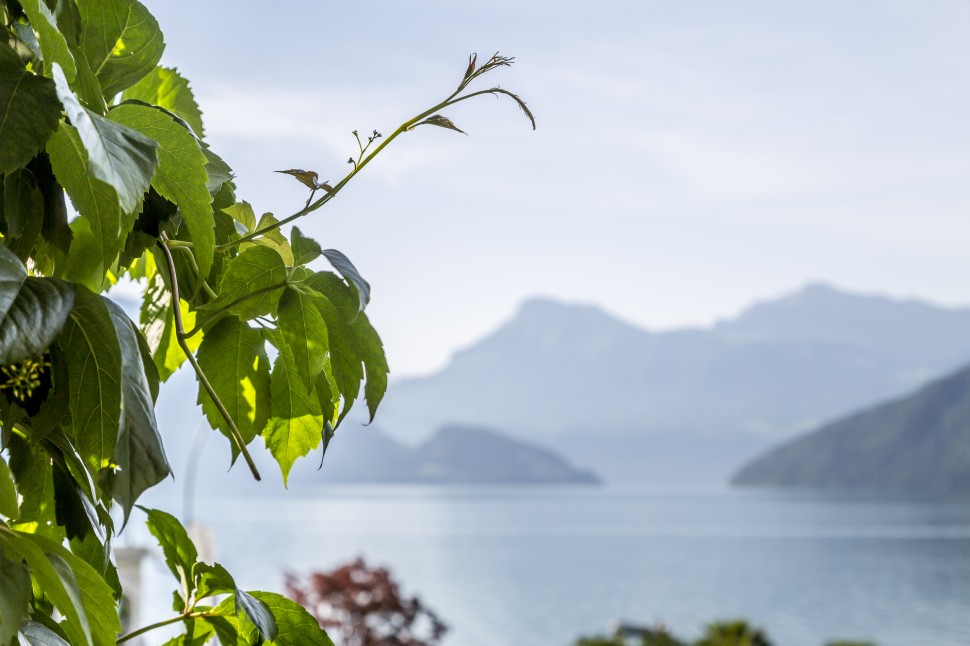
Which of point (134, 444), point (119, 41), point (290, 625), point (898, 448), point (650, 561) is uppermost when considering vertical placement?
point (898, 448)

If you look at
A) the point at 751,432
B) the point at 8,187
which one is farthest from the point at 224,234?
the point at 751,432

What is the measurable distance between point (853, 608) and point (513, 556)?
26.2 metres

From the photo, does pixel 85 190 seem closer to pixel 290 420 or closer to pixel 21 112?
pixel 21 112

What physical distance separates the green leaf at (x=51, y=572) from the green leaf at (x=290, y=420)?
10.1 inches

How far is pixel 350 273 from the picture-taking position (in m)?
0.57

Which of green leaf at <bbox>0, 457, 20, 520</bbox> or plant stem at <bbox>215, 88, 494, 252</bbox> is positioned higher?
plant stem at <bbox>215, 88, 494, 252</bbox>

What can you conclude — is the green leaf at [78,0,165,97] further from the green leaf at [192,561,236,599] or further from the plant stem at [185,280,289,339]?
the green leaf at [192,561,236,599]

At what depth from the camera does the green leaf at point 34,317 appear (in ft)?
1.30

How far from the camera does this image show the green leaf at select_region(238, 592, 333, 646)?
2.21 feet

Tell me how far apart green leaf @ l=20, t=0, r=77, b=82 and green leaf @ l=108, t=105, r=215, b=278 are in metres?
0.04

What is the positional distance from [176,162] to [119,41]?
12 centimetres

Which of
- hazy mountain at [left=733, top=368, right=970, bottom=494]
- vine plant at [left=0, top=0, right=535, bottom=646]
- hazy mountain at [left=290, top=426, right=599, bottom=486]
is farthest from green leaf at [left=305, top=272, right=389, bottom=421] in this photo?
hazy mountain at [left=290, top=426, right=599, bottom=486]

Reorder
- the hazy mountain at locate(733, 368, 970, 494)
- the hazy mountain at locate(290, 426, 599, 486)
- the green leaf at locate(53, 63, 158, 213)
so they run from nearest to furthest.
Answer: the green leaf at locate(53, 63, 158, 213)
the hazy mountain at locate(733, 368, 970, 494)
the hazy mountain at locate(290, 426, 599, 486)

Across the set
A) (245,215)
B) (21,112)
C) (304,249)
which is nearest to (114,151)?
(21,112)
